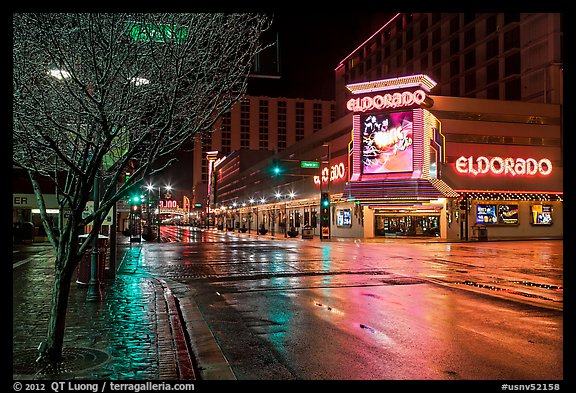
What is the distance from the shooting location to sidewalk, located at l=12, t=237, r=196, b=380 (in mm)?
6047

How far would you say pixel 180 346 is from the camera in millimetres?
7328

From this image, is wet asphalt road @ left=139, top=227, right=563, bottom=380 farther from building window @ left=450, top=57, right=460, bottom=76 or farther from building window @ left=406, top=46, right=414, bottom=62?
building window @ left=406, top=46, right=414, bottom=62

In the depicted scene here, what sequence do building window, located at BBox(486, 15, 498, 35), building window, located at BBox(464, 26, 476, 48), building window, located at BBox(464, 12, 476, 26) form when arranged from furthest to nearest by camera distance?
1. building window, located at BBox(464, 26, 476, 48)
2. building window, located at BBox(464, 12, 476, 26)
3. building window, located at BBox(486, 15, 498, 35)

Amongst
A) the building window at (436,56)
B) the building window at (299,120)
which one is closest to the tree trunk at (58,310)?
the building window at (436,56)

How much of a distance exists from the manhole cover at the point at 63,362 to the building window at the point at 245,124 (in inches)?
7137

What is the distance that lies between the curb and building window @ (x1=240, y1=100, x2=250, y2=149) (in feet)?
585

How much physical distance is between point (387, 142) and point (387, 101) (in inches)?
146

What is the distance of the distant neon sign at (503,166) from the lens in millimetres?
45594

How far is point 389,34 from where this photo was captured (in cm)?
8725

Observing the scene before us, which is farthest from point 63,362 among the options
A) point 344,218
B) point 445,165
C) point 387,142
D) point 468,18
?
point 468,18

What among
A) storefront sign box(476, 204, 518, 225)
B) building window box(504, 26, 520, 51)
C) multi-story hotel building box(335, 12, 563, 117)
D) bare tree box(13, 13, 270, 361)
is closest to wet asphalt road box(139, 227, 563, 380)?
bare tree box(13, 13, 270, 361)

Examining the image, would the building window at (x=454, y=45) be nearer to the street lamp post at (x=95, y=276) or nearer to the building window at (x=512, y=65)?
the building window at (x=512, y=65)

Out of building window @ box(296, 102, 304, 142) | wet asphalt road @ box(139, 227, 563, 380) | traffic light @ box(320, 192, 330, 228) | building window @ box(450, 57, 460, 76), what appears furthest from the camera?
building window @ box(296, 102, 304, 142)
